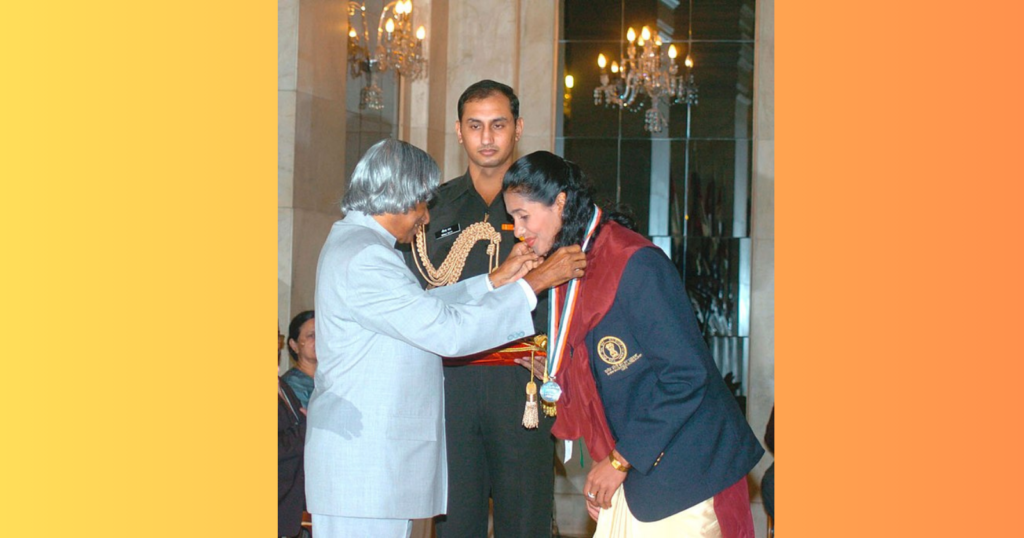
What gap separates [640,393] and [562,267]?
35 cm

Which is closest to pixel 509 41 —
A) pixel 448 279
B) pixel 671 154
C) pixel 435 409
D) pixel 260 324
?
pixel 671 154

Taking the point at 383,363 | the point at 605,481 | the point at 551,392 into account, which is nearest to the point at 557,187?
the point at 551,392

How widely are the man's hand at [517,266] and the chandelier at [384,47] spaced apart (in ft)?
A: 10.7

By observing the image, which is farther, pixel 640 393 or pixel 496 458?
pixel 496 458

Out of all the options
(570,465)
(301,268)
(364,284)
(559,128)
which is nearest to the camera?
(364,284)

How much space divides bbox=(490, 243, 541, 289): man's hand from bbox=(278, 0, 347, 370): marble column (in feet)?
7.83

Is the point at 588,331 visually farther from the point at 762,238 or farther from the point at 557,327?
the point at 762,238

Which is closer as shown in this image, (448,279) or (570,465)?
(448,279)

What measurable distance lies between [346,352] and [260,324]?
1.74 feet

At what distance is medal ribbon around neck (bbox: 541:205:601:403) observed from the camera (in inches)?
100

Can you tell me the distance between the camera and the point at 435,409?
8.43 feet

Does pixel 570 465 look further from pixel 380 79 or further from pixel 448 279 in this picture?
pixel 448 279

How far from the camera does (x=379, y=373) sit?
248cm

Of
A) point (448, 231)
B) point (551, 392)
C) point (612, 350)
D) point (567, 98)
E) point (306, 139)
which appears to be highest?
point (567, 98)
